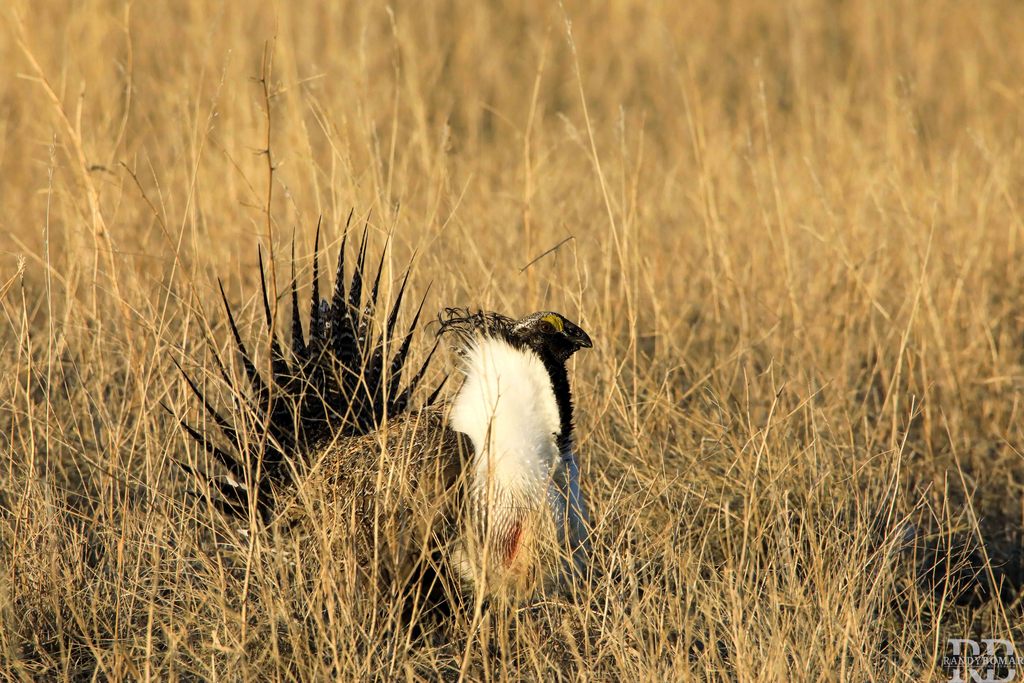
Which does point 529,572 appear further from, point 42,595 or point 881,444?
point 881,444

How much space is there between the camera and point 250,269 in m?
3.89

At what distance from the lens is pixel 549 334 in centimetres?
234

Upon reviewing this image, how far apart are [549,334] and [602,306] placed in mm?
1172

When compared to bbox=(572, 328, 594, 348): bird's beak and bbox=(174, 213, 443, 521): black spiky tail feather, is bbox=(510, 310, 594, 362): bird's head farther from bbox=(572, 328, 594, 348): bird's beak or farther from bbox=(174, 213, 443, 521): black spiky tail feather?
bbox=(174, 213, 443, 521): black spiky tail feather

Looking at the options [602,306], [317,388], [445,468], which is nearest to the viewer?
[445,468]

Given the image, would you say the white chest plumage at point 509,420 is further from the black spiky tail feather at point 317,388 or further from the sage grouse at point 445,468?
the black spiky tail feather at point 317,388

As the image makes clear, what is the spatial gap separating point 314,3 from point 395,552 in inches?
177

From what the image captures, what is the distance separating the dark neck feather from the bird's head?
0.6 inches

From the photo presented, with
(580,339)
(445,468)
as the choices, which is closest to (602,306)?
(580,339)

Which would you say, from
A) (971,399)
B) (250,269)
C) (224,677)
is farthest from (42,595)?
(971,399)

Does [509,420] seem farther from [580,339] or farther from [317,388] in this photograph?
[317,388]

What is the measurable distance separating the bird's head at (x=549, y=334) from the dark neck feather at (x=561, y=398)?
0.01 meters

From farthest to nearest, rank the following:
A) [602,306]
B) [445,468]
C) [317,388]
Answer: [602,306] → [317,388] → [445,468]

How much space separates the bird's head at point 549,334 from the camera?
2332 millimetres
